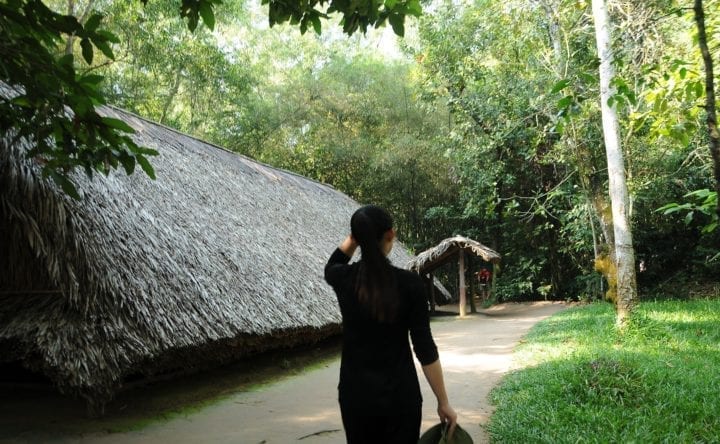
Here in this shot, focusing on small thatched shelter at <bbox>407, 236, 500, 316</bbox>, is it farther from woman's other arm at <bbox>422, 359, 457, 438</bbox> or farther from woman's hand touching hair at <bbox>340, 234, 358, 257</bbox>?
woman's other arm at <bbox>422, 359, 457, 438</bbox>

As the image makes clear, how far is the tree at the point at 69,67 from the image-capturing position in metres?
2.15

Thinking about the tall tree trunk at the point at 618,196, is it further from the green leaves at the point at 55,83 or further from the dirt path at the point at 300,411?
the green leaves at the point at 55,83

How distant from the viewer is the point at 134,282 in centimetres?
394

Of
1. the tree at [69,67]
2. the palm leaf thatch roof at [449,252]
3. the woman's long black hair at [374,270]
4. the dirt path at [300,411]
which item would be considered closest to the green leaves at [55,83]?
the tree at [69,67]

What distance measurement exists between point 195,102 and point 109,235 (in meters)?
11.0

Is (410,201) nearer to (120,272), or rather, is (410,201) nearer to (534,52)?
(534,52)

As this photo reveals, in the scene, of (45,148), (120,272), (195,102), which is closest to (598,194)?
(120,272)

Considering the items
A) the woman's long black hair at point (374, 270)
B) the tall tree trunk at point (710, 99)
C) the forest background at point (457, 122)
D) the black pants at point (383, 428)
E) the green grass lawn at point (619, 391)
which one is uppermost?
the forest background at point (457, 122)

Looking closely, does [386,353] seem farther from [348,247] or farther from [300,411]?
[300,411]

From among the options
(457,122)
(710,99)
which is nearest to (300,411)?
(710,99)

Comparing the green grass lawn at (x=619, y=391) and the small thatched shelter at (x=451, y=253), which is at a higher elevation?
the small thatched shelter at (x=451, y=253)

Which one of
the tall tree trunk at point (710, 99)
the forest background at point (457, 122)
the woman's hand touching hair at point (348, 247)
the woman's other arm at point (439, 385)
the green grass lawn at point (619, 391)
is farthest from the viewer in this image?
the forest background at point (457, 122)

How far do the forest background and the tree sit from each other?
340 cm

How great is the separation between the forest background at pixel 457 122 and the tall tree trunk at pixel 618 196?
25cm
